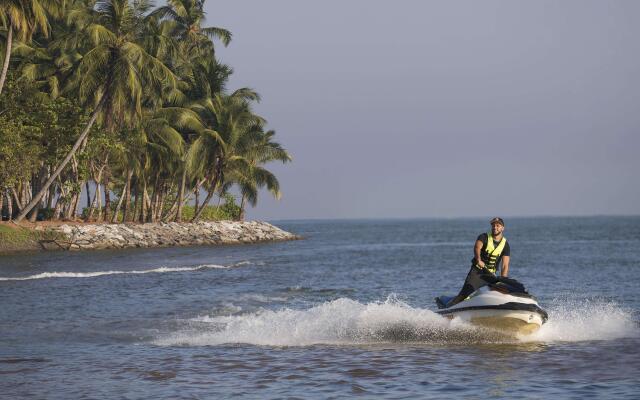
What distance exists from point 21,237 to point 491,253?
33527 millimetres

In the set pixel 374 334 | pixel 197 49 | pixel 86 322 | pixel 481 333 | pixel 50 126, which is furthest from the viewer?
pixel 197 49

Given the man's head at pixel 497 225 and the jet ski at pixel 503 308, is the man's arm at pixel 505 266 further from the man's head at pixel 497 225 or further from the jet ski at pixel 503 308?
the man's head at pixel 497 225

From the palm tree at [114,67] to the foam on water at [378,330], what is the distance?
26.3m

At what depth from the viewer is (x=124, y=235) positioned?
4994 centimetres

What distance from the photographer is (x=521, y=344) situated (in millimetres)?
13055

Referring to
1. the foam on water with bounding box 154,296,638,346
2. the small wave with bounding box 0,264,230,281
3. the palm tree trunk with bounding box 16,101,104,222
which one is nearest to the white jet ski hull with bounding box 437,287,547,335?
the foam on water with bounding box 154,296,638,346

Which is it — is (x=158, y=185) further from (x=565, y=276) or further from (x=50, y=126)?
(x=565, y=276)

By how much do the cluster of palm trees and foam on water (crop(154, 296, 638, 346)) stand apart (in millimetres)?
24081

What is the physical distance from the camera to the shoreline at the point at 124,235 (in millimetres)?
41688

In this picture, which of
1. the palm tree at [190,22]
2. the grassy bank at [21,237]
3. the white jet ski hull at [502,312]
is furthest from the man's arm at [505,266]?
the palm tree at [190,22]

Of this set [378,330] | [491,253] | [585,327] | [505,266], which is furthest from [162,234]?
[491,253]

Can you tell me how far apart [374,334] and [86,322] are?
21.5 feet

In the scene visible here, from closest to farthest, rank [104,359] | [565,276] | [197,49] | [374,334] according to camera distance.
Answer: [104,359] < [374,334] < [565,276] < [197,49]

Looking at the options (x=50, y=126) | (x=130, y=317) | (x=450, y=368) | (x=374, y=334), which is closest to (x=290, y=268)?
(x=50, y=126)
